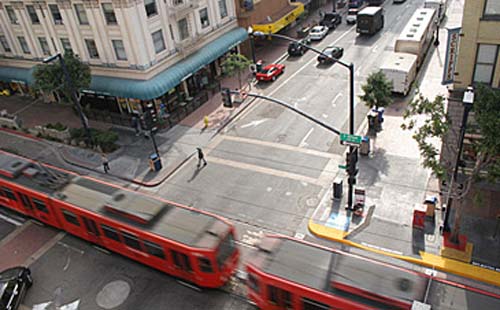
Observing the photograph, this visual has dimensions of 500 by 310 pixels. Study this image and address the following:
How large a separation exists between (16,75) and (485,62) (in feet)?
150

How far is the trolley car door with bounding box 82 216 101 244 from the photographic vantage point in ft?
77.8

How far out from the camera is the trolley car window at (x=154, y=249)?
69.1 feet

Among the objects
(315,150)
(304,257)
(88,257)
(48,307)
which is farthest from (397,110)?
(48,307)

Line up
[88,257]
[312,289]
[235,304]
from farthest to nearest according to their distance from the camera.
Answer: [88,257] → [235,304] → [312,289]

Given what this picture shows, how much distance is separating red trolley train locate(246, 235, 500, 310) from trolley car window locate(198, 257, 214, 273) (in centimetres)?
205

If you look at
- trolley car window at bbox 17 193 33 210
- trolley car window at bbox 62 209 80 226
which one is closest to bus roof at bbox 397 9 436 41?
trolley car window at bbox 62 209 80 226

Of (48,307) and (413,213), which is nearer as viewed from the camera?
(48,307)

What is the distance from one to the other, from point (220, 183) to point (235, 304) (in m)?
11.4

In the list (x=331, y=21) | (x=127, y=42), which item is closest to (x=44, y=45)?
(x=127, y=42)

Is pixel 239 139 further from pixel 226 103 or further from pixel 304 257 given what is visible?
pixel 304 257

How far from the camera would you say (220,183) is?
1216 inches

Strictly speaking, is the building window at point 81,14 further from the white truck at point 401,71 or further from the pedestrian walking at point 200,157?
the white truck at point 401,71

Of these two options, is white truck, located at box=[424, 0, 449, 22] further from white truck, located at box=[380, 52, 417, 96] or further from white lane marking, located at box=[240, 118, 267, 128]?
white lane marking, located at box=[240, 118, 267, 128]

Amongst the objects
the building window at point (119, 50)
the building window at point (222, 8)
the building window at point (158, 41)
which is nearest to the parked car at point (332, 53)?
the building window at point (222, 8)
